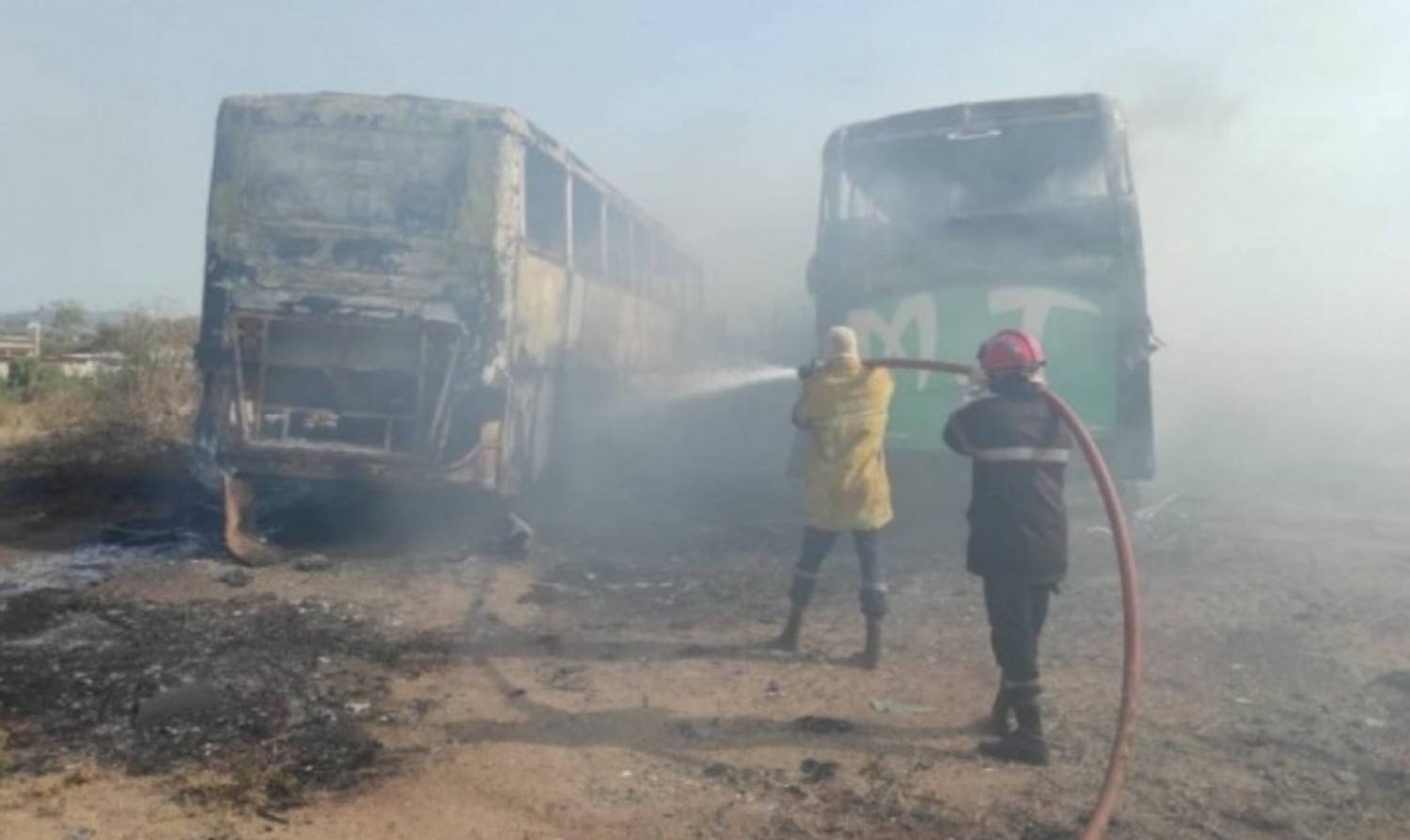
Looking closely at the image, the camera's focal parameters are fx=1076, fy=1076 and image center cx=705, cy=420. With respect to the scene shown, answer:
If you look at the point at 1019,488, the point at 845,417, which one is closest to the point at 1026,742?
the point at 1019,488

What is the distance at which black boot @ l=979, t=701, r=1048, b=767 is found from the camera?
180 inches

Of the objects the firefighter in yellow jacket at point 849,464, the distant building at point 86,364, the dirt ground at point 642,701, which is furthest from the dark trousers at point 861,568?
the distant building at point 86,364

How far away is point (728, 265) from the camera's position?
22.1 metres

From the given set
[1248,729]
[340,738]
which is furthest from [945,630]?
[340,738]

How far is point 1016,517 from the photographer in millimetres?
4711

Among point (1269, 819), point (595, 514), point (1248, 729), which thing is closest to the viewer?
point (1269, 819)

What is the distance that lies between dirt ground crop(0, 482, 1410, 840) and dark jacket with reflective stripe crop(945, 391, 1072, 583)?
2.80 ft

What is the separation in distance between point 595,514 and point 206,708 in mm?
5845

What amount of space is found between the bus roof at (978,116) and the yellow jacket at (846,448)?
13.2 ft

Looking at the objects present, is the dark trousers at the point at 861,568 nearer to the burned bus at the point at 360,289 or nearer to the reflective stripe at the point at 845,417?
the reflective stripe at the point at 845,417

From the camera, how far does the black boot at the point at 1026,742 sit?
4562mm

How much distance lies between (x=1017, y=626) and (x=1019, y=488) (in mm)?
604

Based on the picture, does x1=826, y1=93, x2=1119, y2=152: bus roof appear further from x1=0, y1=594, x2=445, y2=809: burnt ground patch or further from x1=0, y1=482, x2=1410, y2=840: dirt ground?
x1=0, y1=594, x2=445, y2=809: burnt ground patch

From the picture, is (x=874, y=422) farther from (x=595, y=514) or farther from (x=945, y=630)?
(x=595, y=514)
